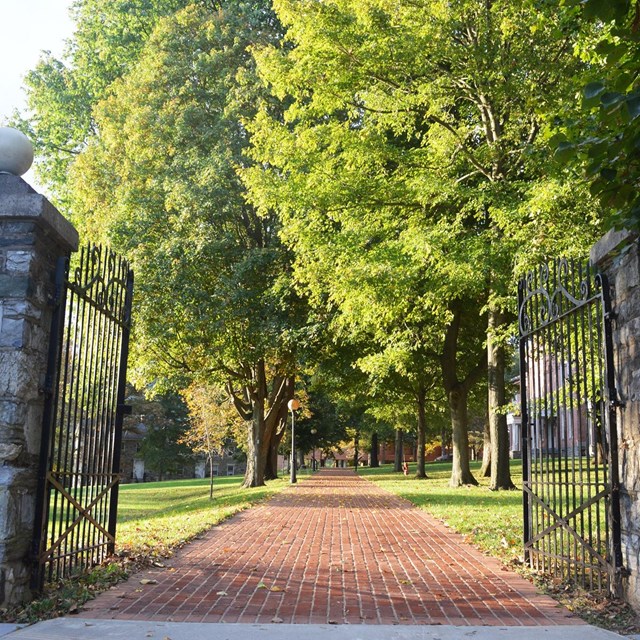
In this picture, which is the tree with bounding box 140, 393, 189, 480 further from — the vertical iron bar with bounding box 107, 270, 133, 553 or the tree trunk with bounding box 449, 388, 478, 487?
the vertical iron bar with bounding box 107, 270, 133, 553

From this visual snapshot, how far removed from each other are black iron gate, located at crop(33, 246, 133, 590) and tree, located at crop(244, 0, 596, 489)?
756cm

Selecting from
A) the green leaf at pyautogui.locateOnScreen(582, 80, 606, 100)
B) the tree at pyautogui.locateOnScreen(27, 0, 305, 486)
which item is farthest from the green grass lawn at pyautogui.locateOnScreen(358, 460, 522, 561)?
the tree at pyautogui.locateOnScreen(27, 0, 305, 486)

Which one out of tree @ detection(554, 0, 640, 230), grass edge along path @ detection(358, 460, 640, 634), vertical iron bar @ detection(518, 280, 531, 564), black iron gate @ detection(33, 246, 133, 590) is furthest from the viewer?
vertical iron bar @ detection(518, 280, 531, 564)

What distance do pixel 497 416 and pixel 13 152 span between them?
1463 centimetres

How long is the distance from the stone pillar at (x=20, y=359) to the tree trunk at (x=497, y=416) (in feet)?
43.3

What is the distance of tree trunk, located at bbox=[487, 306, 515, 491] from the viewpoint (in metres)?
17.9

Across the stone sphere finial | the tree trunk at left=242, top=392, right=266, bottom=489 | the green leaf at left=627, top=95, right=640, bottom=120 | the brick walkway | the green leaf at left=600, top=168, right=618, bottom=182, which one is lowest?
the brick walkway

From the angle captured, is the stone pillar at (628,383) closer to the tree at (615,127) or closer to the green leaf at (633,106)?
the tree at (615,127)

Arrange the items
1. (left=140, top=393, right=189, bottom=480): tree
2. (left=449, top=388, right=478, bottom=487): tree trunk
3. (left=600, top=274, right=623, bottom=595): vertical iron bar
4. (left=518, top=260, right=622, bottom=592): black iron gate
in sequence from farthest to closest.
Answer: (left=140, top=393, right=189, bottom=480): tree
(left=449, top=388, right=478, bottom=487): tree trunk
(left=518, top=260, right=622, bottom=592): black iron gate
(left=600, top=274, right=623, bottom=595): vertical iron bar

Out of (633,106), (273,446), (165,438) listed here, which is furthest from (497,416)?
(165,438)

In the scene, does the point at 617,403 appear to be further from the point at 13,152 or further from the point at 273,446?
the point at 273,446

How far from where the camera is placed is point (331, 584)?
6.87m

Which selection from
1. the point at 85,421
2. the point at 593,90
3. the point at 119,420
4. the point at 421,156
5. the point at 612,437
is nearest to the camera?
the point at 593,90

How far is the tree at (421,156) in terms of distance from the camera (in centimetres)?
1406
